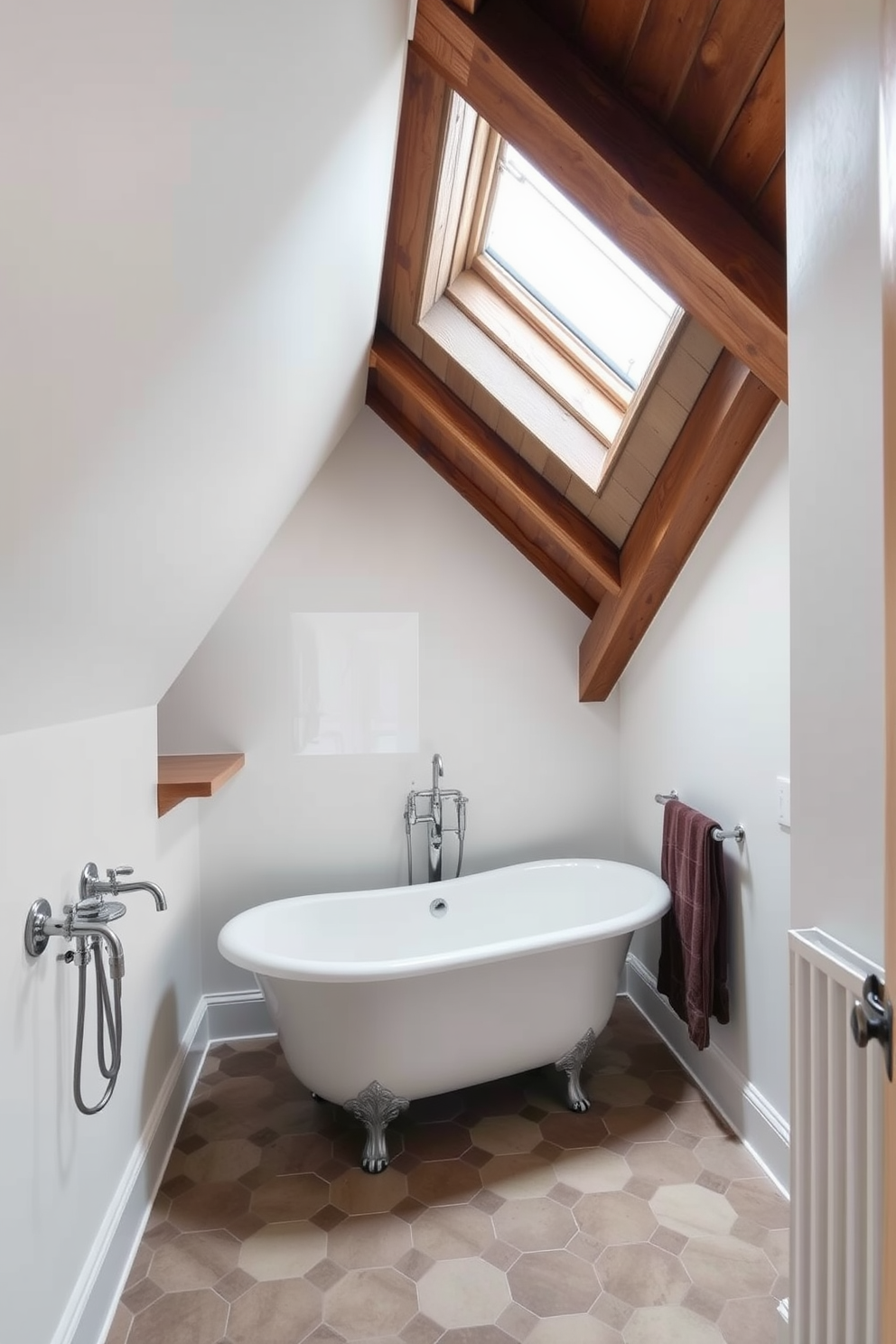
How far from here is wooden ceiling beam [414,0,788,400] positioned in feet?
5.03

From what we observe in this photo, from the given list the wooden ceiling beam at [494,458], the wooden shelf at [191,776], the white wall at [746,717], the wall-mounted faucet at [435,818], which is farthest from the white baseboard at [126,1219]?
the wooden ceiling beam at [494,458]

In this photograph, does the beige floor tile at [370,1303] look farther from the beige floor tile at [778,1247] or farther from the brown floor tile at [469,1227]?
the beige floor tile at [778,1247]

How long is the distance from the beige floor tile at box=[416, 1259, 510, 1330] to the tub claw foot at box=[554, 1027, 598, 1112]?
70 cm

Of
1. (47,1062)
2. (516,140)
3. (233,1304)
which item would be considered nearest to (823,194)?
(516,140)

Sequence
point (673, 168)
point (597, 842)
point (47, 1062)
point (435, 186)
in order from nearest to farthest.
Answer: point (47, 1062) < point (673, 168) < point (435, 186) < point (597, 842)

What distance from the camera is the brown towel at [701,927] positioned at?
235 cm

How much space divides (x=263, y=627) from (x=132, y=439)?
6.27ft

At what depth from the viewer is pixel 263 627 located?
301cm

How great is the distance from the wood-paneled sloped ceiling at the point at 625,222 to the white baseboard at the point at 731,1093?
1.51 meters

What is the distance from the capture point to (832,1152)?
1.13 m

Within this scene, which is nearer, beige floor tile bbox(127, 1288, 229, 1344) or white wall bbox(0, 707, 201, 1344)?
white wall bbox(0, 707, 201, 1344)

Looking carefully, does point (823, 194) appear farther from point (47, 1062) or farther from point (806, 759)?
point (47, 1062)

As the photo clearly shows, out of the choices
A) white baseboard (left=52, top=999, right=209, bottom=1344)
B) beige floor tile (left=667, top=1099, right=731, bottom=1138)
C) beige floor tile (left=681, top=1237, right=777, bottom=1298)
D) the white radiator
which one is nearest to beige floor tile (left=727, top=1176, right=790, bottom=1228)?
beige floor tile (left=681, top=1237, right=777, bottom=1298)

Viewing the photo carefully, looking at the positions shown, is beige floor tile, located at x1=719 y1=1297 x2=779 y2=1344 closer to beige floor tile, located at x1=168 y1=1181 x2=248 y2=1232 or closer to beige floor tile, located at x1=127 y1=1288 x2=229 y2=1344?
beige floor tile, located at x1=127 y1=1288 x2=229 y2=1344
